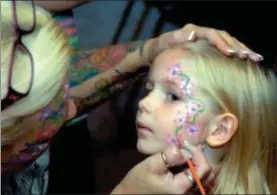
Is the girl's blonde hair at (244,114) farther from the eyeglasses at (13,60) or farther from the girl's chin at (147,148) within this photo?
the eyeglasses at (13,60)

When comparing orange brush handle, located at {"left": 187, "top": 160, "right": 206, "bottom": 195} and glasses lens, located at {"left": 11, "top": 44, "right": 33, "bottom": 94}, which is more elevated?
glasses lens, located at {"left": 11, "top": 44, "right": 33, "bottom": 94}

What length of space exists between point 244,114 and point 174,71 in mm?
126

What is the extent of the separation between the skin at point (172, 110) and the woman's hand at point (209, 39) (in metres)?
0.07

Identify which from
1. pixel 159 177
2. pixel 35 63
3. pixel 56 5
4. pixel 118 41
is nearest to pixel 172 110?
pixel 159 177

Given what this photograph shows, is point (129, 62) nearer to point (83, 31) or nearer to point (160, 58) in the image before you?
point (160, 58)

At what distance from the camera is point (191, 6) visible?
1793mm

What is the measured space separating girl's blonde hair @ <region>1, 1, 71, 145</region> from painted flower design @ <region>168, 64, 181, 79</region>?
18 centimetres

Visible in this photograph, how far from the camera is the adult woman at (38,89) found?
36.4 inches

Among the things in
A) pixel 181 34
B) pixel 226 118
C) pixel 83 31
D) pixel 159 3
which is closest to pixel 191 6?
pixel 159 3

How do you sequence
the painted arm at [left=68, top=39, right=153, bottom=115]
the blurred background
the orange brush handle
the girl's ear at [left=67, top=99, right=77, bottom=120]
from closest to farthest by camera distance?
1. the orange brush handle
2. the girl's ear at [left=67, top=99, right=77, bottom=120]
3. the painted arm at [left=68, top=39, right=153, bottom=115]
4. the blurred background

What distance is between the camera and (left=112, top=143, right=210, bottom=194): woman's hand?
905 mm

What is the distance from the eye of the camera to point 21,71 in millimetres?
1003

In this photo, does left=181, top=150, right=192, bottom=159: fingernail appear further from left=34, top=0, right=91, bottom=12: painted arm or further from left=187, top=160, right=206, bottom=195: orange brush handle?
left=34, top=0, right=91, bottom=12: painted arm

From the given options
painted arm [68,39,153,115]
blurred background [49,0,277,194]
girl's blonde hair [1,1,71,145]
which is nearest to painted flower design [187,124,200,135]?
girl's blonde hair [1,1,71,145]
